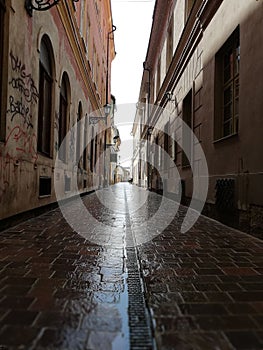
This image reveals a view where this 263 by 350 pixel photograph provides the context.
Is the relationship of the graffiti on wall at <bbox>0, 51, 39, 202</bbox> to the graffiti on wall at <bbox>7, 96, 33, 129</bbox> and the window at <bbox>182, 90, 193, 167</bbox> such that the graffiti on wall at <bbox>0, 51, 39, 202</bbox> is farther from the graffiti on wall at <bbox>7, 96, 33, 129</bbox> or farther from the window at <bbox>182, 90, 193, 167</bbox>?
the window at <bbox>182, 90, 193, 167</bbox>

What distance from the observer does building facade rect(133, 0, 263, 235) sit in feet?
15.9

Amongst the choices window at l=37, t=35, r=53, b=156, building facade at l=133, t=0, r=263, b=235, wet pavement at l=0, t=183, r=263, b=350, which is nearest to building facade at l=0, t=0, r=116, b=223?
window at l=37, t=35, r=53, b=156

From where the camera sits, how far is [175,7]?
42.1 ft

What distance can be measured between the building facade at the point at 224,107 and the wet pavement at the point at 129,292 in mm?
1074

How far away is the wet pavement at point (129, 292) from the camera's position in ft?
6.00

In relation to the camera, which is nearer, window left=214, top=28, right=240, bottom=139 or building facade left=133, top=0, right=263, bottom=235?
building facade left=133, top=0, right=263, bottom=235

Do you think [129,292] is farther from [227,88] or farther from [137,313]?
[227,88]

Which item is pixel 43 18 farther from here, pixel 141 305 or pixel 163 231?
pixel 141 305

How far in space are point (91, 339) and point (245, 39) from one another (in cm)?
497

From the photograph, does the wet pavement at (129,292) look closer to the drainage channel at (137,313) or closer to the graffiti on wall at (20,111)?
the drainage channel at (137,313)

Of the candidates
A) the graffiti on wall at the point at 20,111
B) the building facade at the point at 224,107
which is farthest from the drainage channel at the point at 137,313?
the graffiti on wall at the point at 20,111

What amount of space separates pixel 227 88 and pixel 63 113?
5.21 meters

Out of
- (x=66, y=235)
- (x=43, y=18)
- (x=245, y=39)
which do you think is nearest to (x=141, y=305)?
(x=66, y=235)

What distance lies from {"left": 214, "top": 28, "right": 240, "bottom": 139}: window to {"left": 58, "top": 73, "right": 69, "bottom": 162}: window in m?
4.45
